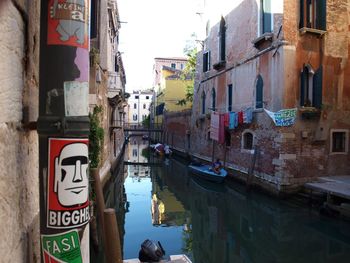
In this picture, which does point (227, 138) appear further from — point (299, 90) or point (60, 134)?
point (60, 134)

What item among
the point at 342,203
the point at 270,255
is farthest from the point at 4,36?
the point at 342,203

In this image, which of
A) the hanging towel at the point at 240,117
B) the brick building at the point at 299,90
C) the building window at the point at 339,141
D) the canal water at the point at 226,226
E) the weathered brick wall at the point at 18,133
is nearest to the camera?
the weathered brick wall at the point at 18,133

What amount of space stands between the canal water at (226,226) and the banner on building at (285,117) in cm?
233

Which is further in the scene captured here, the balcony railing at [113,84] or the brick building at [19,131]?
the balcony railing at [113,84]

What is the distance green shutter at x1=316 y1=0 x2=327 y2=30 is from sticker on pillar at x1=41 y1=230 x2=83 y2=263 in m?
11.0

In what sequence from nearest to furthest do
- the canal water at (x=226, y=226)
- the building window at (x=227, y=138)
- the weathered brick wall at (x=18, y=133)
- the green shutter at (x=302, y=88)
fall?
the weathered brick wall at (x=18, y=133) → the canal water at (x=226, y=226) → the green shutter at (x=302, y=88) → the building window at (x=227, y=138)

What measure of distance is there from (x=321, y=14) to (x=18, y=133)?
11.0 meters

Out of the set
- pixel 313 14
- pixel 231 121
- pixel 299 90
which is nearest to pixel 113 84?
pixel 231 121

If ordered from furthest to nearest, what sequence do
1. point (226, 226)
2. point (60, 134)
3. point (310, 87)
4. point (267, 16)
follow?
point (267, 16) < point (310, 87) < point (226, 226) < point (60, 134)

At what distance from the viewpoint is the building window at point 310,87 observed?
1002 centimetres

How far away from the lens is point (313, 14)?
10.3 m

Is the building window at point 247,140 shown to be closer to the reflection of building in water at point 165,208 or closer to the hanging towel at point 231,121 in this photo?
the hanging towel at point 231,121

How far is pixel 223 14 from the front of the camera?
49.7 feet

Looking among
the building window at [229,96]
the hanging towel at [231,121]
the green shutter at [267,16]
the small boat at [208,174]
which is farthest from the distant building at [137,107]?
the green shutter at [267,16]
